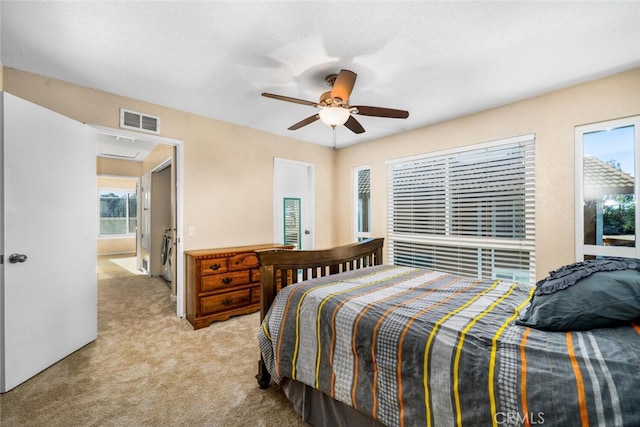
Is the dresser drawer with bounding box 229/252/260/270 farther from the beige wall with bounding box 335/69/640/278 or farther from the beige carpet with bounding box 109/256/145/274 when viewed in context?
the beige carpet with bounding box 109/256/145/274

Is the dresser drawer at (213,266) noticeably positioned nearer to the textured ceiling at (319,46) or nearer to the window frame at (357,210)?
the textured ceiling at (319,46)

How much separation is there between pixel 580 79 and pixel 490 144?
925 mm

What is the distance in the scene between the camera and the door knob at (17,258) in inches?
79.3

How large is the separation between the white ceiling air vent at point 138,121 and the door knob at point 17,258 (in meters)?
1.52

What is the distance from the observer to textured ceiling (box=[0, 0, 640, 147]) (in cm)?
173

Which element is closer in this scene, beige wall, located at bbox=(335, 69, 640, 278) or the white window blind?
beige wall, located at bbox=(335, 69, 640, 278)

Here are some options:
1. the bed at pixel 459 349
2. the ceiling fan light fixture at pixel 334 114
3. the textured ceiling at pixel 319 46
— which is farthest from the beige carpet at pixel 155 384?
the textured ceiling at pixel 319 46

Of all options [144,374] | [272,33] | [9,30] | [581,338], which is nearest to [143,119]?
[9,30]

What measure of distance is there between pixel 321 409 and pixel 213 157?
123 inches

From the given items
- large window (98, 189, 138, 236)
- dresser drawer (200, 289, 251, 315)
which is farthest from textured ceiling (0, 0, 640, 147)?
large window (98, 189, 138, 236)

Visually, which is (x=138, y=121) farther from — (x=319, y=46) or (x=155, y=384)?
(x=155, y=384)

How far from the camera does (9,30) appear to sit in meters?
1.91

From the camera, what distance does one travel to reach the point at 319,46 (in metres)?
2.07

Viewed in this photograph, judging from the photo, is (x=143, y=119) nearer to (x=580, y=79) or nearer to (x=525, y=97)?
(x=525, y=97)
